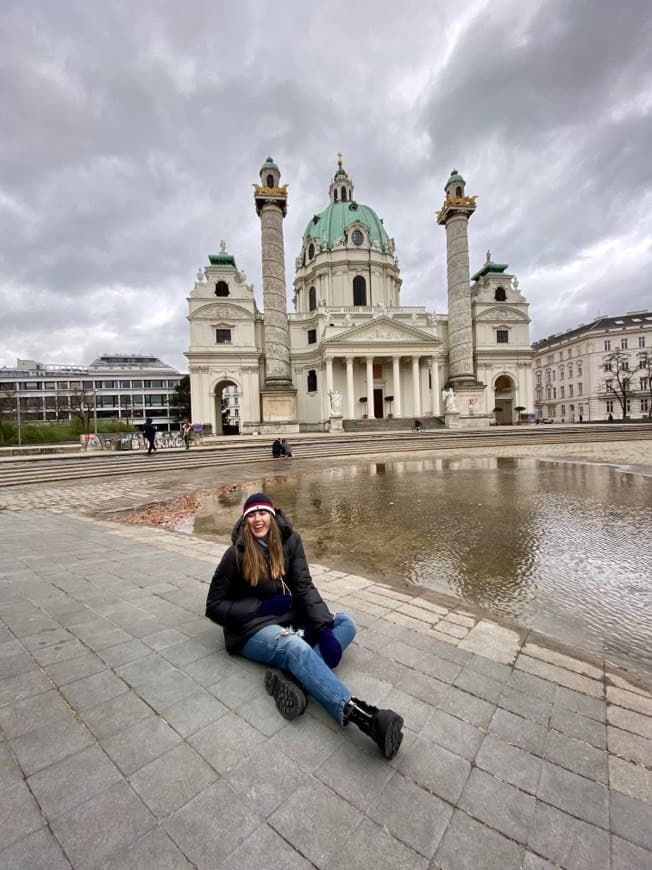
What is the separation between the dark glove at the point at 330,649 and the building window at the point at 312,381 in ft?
133

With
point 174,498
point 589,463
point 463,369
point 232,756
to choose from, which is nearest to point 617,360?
point 463,369

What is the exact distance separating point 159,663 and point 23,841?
116 centimetres

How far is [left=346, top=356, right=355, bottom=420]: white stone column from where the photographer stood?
3688cm

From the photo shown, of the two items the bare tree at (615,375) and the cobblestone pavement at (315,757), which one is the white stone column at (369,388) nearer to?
the cobblestone pavement at (315,757)

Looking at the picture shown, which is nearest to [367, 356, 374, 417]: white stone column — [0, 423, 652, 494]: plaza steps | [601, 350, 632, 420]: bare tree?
[0, 423, 652, 494]: plaza steps

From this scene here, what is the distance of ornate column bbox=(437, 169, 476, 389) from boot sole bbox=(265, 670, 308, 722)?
40.2m

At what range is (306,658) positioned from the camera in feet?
6.87

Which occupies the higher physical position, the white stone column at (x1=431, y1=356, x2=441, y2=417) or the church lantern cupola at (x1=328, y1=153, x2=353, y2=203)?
the church lantern cupola at (x1=328, y1=153, x2=353, y2=203)

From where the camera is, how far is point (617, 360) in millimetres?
49906

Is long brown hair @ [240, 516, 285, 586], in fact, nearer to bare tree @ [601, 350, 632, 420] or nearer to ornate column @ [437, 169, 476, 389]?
ornate column @ [437, 169, 476, 389]

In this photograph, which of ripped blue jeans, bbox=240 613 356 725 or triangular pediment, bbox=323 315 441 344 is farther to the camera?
triangular pediment, bbox=323 315 441 344

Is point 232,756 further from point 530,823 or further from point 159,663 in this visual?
point 530,823

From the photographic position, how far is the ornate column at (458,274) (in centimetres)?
3894

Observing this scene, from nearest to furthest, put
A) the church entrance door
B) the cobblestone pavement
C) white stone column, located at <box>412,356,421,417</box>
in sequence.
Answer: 1. the cobblestone pavement
2. white stone column, located at <box>412,356,421,417</box>
3. the church entrance door
